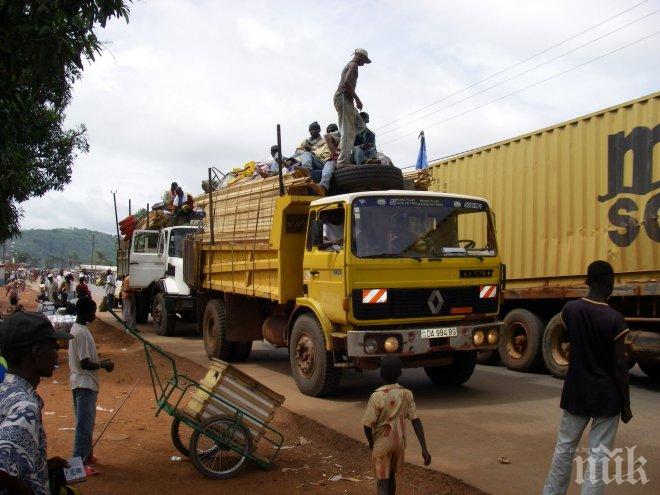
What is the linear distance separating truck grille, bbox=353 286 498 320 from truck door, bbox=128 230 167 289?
33.0 ft

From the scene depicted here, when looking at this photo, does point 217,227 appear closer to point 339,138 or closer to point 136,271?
point 339,138

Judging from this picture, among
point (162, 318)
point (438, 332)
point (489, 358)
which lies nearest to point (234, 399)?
point (438, 332)

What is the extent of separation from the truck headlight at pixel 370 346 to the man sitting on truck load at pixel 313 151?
2770mm

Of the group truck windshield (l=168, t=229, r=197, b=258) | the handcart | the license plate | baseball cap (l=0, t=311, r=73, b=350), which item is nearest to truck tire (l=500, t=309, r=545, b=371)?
the license plate

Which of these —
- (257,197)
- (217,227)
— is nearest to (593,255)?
(257,197)

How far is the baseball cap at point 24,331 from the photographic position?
2332 mm

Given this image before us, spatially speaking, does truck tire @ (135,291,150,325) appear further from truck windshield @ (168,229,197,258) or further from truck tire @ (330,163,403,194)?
truck tire @ (330,163,403,194)

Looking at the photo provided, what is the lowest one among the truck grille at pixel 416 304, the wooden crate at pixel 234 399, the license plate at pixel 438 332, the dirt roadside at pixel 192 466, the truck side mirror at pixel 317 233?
the dirt roadside at pixel 192 466

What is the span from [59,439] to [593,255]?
6.89 meters

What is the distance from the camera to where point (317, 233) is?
737cm

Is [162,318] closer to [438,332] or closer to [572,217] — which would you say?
[438,332]

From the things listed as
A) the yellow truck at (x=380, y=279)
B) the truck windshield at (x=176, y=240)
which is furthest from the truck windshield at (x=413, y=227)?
the truck windshield at (x=176, y=240)

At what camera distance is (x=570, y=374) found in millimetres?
3805

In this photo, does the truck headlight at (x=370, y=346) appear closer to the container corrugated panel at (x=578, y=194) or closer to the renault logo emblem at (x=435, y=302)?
the renault logo emblem at (x=435, y=302)
